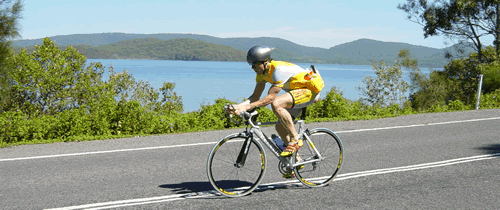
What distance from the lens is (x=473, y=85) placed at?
35.4m

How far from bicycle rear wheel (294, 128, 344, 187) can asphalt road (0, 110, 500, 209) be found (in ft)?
0.54

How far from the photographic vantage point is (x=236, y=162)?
5254 millimetres

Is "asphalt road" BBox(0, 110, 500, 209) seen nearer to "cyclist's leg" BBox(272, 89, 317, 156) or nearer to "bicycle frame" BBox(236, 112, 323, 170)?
"bicycle frame" BBox(236, 112, 323, 170)

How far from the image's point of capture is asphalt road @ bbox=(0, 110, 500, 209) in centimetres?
493

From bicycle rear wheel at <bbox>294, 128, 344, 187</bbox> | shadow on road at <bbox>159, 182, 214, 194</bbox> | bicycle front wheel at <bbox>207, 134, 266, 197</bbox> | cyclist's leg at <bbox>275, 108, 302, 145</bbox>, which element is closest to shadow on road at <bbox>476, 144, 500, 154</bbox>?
bicycle rear wheel at <bbox>294, 128, 344, 187</bbox>

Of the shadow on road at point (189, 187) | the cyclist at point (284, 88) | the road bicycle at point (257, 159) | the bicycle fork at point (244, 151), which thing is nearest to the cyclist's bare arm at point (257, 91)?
the cyclist at point (284, 88)

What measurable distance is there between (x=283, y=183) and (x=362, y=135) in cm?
469

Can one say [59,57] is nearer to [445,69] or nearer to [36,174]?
[36,174]

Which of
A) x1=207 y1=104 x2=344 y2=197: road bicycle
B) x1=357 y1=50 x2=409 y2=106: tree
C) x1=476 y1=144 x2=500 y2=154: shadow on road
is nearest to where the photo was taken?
x1=207 y1=104 x2=344 y2=197: road bicycle

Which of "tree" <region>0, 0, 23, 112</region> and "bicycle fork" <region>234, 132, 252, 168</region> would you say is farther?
"tree" <region>0, 0, 23, 112</region>

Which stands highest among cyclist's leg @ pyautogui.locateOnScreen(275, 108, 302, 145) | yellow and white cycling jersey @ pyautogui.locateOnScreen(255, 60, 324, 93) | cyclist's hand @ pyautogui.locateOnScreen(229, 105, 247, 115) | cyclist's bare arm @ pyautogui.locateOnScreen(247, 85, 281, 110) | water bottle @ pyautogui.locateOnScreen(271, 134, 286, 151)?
yellow and white cycling jersey @ pyautogui.locateOnScreen(255, 60, 324, 93)

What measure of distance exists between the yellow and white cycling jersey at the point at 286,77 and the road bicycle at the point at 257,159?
0.44 metres

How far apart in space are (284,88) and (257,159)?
3.16 feet

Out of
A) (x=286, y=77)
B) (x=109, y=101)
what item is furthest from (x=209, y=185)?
(x=109, y=101)
